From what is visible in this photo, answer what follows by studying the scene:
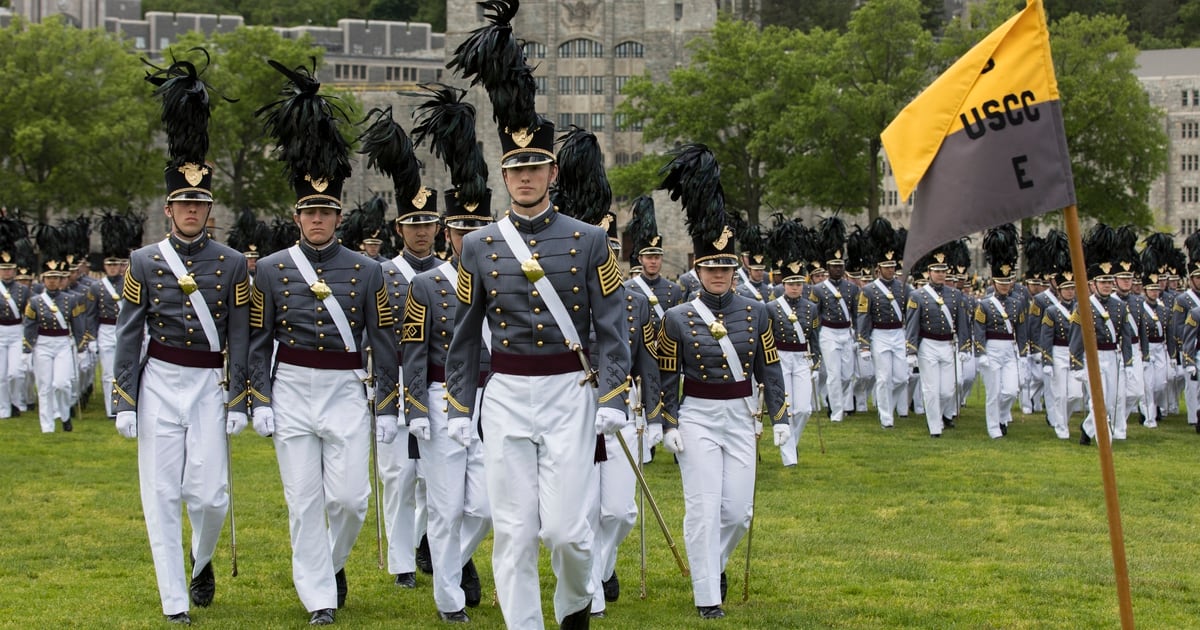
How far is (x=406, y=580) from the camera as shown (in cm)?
1054

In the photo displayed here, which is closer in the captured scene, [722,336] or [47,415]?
[722,336]

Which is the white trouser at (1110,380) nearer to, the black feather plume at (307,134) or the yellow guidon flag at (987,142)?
the black feather plume at (307,134)

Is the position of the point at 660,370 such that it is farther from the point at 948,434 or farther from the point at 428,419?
the point at 948,434

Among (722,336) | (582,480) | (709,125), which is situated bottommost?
(582,480)

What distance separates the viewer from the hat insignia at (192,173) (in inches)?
384

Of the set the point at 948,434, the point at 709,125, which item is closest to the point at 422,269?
the point at 948,434

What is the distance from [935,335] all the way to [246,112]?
215 feet

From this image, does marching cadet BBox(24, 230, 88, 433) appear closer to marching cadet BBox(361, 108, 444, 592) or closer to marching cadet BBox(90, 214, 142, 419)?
marching cadet BBox(90, 214, 142, 419)

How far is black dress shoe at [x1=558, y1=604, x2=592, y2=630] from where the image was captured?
26.6 ft

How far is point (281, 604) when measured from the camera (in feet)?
32.6

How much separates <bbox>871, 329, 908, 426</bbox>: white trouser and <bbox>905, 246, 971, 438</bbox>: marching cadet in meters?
0.27

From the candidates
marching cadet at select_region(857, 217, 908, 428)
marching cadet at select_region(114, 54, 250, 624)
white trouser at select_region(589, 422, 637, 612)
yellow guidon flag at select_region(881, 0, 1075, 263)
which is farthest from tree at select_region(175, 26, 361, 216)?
yellow guidon flag at select_region(881, 0, 1075, 263)

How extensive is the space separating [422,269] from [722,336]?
6.55ft

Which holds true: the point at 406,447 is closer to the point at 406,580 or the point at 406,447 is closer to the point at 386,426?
the point at 386,426
